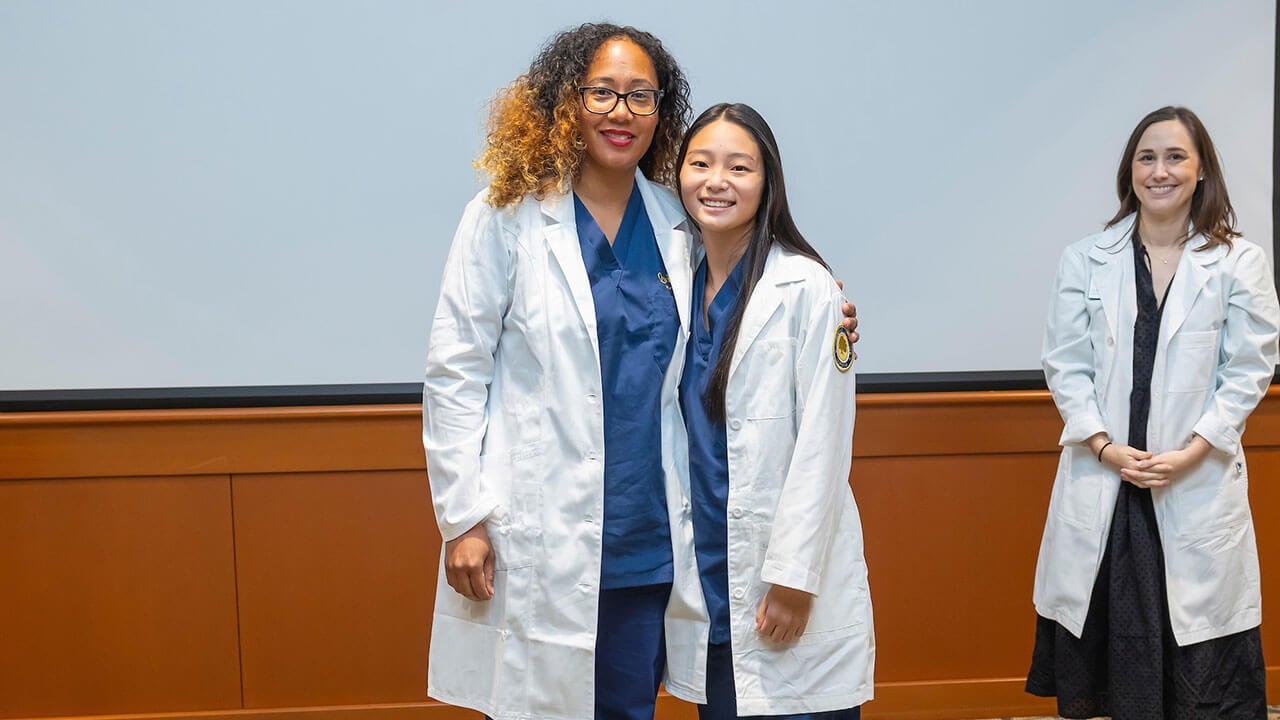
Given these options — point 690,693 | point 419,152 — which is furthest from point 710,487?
point 419,152

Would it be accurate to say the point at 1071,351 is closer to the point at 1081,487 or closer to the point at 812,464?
the point at 1081,487

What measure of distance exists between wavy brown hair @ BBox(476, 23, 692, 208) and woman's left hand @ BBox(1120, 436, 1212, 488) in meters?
1.30

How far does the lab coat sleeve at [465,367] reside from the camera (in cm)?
159

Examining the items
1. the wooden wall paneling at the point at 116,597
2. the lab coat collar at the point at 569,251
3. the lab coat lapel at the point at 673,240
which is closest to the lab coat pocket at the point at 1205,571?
the lab coat lapel at the point at 673,240

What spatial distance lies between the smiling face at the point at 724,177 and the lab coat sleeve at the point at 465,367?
0.30m

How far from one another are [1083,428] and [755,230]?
103cm

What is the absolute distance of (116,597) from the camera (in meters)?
2.58

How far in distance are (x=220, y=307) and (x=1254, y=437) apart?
2.64 m

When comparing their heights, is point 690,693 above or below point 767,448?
below

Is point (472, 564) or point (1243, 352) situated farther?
point (1243, 352)

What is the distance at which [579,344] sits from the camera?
1.60m

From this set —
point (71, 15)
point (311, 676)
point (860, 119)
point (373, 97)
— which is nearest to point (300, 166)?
point (373, 97)

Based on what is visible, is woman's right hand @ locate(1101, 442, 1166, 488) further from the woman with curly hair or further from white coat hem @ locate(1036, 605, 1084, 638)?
the woman with curly hair

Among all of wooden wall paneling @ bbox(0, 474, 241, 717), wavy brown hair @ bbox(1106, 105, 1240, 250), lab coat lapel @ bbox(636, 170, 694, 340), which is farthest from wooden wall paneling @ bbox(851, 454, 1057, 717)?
wooden wall paneling @ bbox(0, 474, 241, 717)
